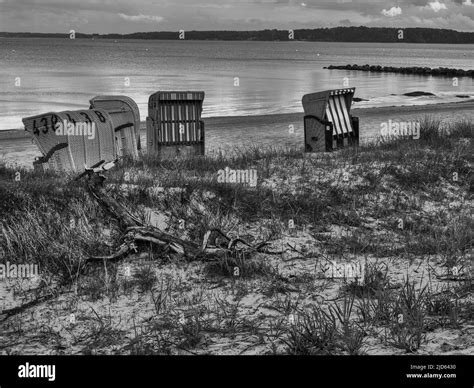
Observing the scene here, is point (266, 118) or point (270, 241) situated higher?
point (266, 118)

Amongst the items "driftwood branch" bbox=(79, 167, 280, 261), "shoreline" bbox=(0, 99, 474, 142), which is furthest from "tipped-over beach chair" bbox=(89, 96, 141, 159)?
"shoreline" bbox=(0, 99, 474, 142)

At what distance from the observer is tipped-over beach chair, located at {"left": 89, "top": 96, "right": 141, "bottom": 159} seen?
12.3 metres

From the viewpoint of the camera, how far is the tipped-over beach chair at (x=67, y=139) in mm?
10328

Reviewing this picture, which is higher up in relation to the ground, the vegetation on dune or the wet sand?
the wet sand

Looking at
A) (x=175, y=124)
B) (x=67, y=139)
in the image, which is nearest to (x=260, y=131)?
(x=175, y=124)

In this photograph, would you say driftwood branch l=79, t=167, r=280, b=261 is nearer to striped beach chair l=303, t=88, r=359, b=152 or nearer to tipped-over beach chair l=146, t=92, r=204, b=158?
tipped-over beach chair l=146, t=92, r=204, b=158

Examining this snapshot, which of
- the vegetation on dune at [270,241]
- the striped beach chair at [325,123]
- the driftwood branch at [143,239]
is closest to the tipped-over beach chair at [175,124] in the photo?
the striped beach chair at [325,123]

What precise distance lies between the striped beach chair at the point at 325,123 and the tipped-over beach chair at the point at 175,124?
2.15 meters

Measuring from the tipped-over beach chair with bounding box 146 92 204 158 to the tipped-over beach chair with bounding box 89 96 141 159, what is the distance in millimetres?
304

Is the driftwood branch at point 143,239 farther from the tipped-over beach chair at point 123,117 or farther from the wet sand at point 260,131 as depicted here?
the wet sand at point 260,131

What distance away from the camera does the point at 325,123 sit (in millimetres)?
12852

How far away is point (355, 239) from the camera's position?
6934 mm

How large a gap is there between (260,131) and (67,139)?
10908mm
